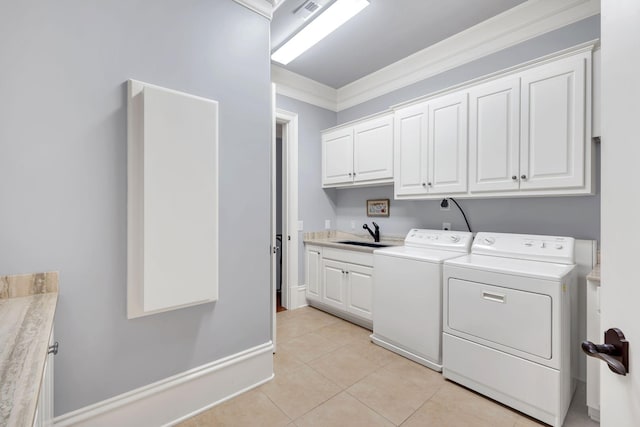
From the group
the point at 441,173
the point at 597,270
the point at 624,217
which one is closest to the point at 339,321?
the point at 441,173

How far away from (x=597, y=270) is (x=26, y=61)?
10.7 feet

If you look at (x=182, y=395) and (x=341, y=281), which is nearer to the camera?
(x=182, y=395)

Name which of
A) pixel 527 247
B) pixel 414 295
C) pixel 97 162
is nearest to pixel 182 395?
pixel 97 162

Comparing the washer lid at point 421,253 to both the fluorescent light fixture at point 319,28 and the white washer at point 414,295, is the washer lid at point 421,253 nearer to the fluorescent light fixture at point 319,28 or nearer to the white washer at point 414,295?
the white washer at point 414,295

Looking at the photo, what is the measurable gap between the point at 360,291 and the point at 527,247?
154cm

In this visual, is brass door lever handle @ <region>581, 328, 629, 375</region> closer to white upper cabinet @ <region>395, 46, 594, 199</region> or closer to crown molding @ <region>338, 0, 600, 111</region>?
white upper cabinet @ <region>395, 46, 594, 199</region>

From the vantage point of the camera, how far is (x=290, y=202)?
3.52 m

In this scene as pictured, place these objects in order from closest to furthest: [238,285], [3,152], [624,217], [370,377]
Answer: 1. [624,217]
2. [3,152]
3. [238,285]
4. [370,377]

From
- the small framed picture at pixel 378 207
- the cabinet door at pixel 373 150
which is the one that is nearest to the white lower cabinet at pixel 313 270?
the small framed picture at pixel 378 207

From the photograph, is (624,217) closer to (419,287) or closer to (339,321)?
(419,287)

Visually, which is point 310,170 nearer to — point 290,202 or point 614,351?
point 290,202

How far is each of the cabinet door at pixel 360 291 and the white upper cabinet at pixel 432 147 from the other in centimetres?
89

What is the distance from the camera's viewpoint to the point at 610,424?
2.18ft

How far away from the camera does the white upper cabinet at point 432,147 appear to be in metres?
2.44
